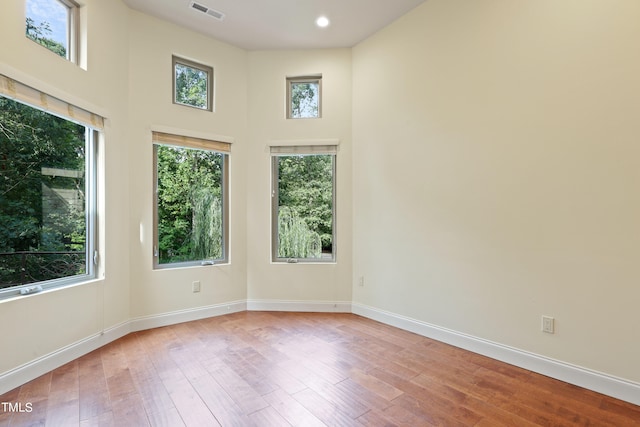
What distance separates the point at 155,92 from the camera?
11.3ft

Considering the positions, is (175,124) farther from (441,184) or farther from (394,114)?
(441,184)

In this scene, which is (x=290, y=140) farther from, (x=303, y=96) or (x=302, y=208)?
(x=302, y=208)

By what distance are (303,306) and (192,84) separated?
310 cm

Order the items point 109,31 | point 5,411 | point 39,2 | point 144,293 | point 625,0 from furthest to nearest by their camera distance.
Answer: point 144,293 → point 109,31 → point 39,2 → point 625,0 → point 5,411

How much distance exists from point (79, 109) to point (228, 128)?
1.55 metres

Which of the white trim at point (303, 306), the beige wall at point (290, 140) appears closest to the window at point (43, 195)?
the beige wall at point (290, 140)

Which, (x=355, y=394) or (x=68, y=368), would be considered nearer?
(x=355, y=394)

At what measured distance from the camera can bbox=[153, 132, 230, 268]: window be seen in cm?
354

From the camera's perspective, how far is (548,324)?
2.39 meters

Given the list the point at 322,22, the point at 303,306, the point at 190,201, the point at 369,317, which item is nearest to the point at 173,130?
the point at 190,201

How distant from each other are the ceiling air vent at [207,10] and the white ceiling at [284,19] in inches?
1.7

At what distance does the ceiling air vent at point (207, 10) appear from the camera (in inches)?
125

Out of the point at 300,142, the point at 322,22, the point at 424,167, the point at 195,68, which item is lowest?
the point at 424,167

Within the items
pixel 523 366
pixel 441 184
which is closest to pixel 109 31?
pixel 441 184
